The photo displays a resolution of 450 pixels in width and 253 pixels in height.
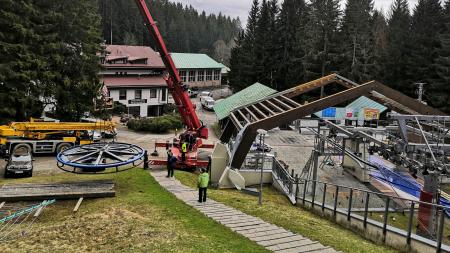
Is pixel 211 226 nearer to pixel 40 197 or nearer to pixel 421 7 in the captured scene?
pixel 40 197

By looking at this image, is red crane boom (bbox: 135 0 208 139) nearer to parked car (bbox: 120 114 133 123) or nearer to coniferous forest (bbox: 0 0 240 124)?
coniferous forest (bbox: 0 0 240 124)

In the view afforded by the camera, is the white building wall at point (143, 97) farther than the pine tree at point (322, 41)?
No

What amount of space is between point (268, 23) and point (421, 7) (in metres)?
24.1

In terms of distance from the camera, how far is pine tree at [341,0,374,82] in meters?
55.1

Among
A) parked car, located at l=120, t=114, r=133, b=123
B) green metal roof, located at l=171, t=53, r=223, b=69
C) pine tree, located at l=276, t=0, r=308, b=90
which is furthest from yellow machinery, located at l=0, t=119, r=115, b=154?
green metal roof, located at l=171, t=53, r=223, b=69

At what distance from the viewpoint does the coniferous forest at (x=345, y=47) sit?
2015 inches

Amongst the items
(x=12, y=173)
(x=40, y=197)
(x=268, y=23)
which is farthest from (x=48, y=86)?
(x=268, y=23)

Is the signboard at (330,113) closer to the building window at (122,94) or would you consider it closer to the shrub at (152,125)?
Answer: the shrub at (152,125)

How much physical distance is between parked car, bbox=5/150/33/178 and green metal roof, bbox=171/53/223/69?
61509mm

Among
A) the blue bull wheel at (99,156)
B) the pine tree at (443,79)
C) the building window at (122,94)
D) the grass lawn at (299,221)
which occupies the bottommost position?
the grass lawn at (299,221)

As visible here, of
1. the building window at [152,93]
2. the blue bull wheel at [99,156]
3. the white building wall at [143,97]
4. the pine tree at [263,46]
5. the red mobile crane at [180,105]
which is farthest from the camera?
the pine tree at [263,46]

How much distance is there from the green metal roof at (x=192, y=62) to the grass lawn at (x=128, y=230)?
229 feet

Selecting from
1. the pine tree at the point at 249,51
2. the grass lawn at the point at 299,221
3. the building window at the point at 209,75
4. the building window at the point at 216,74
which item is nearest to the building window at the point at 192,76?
the building window at the point at 209,75

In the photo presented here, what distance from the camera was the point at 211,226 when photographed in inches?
535
